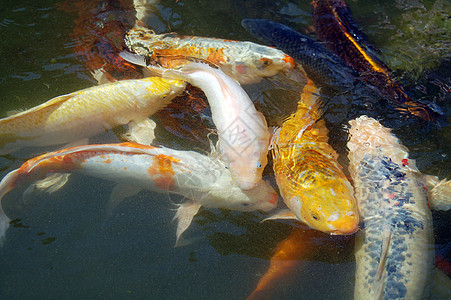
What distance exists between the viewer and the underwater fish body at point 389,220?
2.37 m

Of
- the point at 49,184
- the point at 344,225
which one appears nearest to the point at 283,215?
the point at 344,225

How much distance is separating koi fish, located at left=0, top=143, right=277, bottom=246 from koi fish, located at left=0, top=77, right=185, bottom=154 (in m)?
0.44

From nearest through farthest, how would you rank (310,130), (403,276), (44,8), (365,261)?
(403,276), (365,261), (310,130), (44,8)

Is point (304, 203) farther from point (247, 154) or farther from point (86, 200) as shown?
point (86, 200)

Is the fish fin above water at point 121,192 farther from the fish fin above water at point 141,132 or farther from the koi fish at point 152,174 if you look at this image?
the fish fin above water at point 141,132

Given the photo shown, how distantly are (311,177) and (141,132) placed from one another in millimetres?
1712

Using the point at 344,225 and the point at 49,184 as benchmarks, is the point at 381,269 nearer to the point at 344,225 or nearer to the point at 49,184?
the point at 344,225

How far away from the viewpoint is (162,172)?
2838mm

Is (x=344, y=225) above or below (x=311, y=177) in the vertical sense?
below

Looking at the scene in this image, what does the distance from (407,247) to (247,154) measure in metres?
1.36

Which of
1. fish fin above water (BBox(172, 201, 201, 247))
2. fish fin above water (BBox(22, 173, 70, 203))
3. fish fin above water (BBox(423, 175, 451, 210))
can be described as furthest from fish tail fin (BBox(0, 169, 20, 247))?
fish fin above water (BBox(423, 175, 451, 210))

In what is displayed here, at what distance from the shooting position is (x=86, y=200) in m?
2.89

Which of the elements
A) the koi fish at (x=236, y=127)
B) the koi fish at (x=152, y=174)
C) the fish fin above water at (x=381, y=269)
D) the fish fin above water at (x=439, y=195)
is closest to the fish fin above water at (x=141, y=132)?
the koi fish at (x=152, y=174)

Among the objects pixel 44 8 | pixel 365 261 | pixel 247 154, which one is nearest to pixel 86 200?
pixel 247 154
